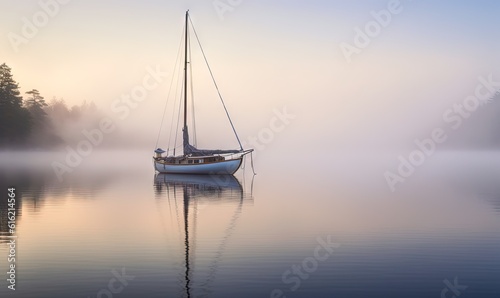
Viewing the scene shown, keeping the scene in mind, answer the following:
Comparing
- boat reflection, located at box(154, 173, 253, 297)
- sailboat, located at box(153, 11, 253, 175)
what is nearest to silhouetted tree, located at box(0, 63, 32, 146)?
sailboat, located at box(153, 11, 253, 175)

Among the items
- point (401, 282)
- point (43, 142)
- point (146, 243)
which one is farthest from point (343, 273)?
point (43, 142)

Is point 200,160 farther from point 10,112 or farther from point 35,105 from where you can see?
point 35,105

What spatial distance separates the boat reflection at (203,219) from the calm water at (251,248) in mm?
87

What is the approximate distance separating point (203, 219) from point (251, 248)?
909 centimetres

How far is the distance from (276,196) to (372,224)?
18148 mm

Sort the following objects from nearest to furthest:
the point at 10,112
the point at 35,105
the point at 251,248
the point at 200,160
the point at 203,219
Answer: the point at 251,248, the point at 203,219, the point at 200,160, the point at 10,112, the point at 35,105

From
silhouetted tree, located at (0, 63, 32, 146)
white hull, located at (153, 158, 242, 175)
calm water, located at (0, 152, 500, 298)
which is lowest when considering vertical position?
calm water, located at (0, 152, 500, 298)

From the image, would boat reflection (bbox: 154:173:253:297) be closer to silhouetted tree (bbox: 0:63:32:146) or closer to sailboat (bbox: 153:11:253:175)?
sailboat (bbox: 153:11:253:175)

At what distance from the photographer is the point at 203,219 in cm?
→ 3042

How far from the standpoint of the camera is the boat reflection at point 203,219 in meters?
16.9

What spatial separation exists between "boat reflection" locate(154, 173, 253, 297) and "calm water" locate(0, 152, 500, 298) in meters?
0.09

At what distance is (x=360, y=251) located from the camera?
21344mm

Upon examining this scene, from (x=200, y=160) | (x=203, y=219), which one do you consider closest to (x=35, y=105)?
(x=200, y=160)

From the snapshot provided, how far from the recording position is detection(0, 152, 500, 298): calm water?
15.8m
